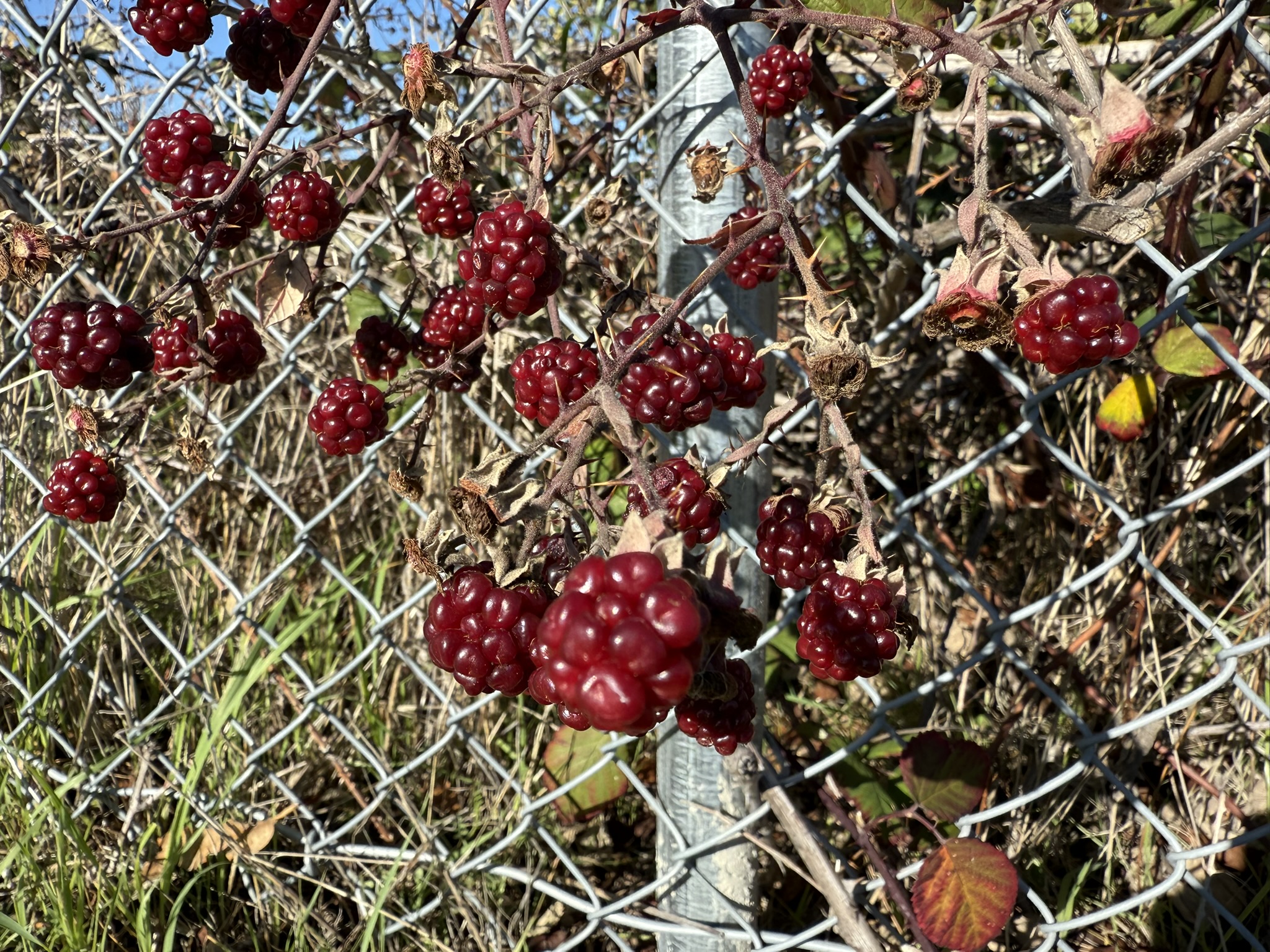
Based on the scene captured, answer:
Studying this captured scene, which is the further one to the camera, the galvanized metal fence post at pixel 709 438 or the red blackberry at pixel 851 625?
the galvanized metal fence post at pixel 709 438

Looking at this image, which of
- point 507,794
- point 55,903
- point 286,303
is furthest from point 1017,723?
point 55,903

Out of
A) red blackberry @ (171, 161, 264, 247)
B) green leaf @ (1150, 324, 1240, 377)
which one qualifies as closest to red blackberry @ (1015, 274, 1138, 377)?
green leaf @ (1150, 324, 1240, 377)

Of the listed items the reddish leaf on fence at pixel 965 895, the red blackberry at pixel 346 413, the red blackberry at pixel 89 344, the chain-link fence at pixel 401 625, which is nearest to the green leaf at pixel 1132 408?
the chain-link fence at pixel 401 625

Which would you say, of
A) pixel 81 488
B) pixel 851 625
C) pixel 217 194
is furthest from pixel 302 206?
pixel 851 625

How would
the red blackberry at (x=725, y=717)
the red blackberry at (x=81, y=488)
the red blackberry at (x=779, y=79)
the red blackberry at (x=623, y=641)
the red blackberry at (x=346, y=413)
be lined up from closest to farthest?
the red blackberry at (x=623, y=641) → the red blackberry at (x=725, y=717) → the red blackberry at (x=779, y=79) → the red blackberry at (x=346, y=413) → the red blackberry at (x=81, y=488)

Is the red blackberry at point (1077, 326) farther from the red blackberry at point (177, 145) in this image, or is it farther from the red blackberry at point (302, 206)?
the red blackberry at point (177, 145)

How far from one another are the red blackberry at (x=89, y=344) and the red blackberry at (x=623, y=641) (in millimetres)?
743

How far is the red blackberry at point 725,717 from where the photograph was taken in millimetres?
729

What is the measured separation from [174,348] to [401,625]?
82 cm

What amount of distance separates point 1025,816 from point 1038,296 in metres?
1.02

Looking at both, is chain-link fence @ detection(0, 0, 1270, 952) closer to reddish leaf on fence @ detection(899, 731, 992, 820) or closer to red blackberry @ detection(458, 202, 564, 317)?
reddish leaf on fence @ detection(899, 731, 992, 820)

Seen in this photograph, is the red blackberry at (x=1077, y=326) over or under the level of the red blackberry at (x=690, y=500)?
over

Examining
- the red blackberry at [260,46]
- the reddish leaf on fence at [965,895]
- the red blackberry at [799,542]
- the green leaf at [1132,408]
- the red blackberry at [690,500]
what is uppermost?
the red blackberry at [260,46]

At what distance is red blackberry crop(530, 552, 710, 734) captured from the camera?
1.52 feet
